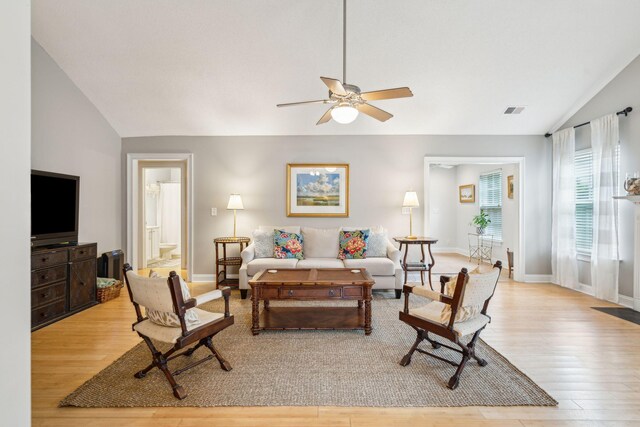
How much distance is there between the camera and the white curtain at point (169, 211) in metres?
7.88

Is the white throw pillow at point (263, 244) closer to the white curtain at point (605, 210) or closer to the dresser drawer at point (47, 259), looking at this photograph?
the dresser drawer at point (47, 259)

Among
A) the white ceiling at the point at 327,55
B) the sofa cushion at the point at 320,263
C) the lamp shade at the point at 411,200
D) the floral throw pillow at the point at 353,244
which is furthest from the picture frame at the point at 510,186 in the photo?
the sofa cushion at the point at 320,263

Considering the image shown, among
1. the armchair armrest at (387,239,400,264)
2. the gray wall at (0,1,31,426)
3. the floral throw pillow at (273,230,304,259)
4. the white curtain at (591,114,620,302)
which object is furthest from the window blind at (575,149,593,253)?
the gray wall at (0,1,31,426)

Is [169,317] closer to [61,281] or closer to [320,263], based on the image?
[61,281]

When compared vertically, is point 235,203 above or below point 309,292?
above

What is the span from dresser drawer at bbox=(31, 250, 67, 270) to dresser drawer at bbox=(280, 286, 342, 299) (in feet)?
8.46

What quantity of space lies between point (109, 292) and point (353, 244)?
342cm

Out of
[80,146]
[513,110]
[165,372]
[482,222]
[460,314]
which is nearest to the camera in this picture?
[165,372]

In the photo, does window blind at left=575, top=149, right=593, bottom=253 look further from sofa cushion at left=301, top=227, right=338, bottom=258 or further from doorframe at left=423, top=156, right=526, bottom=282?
sofa cushion at left=301, top=227, right=338, bottom=258

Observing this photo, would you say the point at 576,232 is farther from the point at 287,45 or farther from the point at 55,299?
the point at 55,299

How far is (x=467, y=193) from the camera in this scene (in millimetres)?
8312

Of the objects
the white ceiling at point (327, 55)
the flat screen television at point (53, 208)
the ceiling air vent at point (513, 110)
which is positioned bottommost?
the flat screen television at point (53, 208)

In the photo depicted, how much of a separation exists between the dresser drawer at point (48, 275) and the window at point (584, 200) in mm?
6930

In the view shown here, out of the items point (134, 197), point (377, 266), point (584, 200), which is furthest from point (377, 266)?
point (134, 197)
